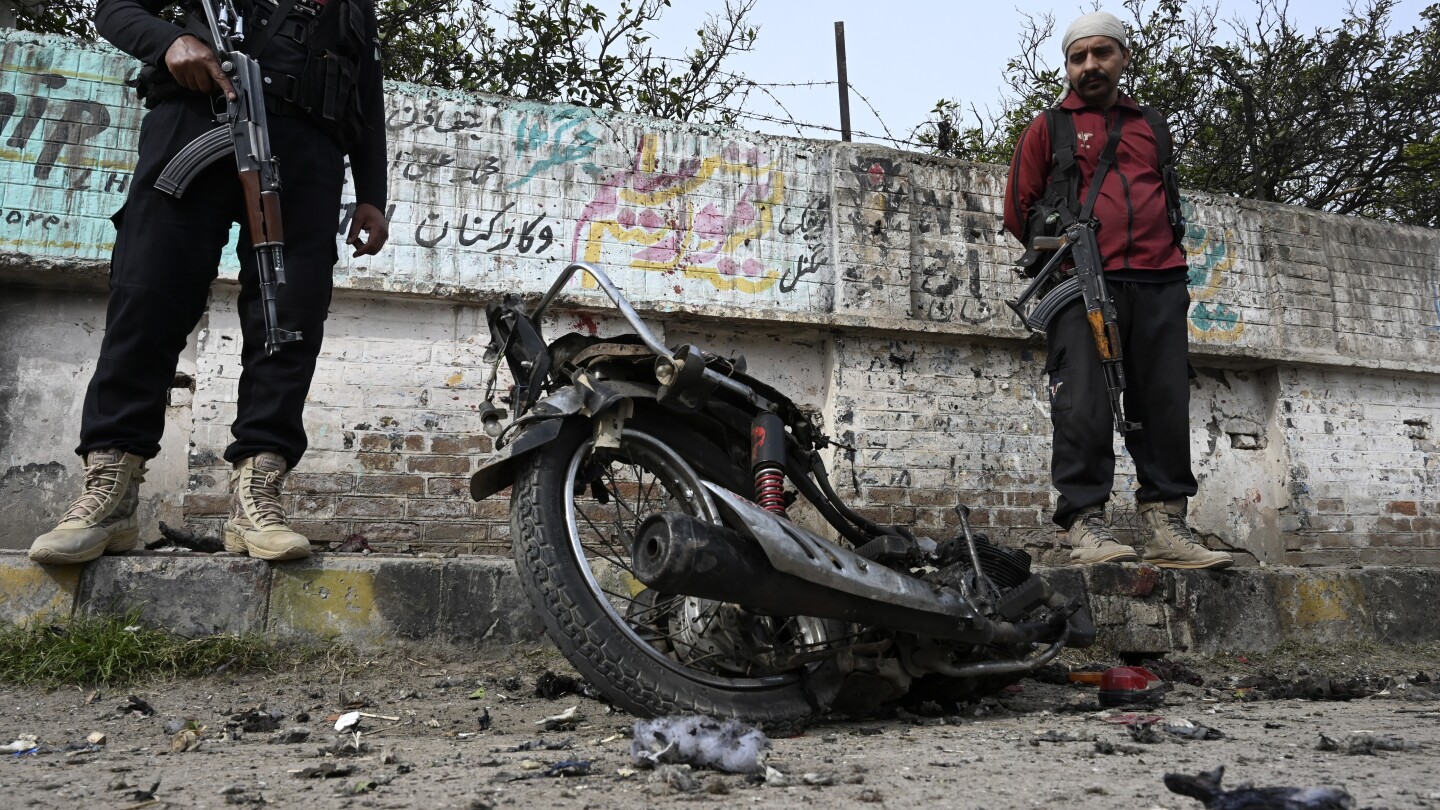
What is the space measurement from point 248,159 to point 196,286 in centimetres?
37

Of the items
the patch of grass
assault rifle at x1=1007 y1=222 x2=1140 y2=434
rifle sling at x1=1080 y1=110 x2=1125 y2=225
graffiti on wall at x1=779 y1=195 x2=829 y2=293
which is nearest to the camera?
the patch of grass

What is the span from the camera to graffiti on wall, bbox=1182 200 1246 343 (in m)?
5.86

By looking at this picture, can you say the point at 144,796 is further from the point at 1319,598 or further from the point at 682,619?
the point at 1319,598

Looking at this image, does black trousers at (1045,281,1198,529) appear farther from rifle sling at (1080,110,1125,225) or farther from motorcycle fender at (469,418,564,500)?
motorcycle fender at (469,418,564,500)

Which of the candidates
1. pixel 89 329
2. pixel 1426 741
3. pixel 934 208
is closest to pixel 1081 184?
pixel 934 208

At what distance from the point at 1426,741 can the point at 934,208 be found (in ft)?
12.6

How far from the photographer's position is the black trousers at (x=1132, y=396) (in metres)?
3.54

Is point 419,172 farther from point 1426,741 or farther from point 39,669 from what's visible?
point 1426,741

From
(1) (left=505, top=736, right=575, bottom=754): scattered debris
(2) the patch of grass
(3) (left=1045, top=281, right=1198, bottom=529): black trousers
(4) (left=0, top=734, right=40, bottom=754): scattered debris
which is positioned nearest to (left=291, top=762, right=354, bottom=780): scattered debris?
(1) (left=505, top=736, right=575, bottom=754): scattered debris

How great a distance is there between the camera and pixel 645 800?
153 centimetres

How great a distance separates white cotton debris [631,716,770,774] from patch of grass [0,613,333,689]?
144 cm

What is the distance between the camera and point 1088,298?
3535 millimetres

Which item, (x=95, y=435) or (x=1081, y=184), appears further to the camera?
(x=1081, y=184)

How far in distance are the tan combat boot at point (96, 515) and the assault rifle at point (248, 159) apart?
486 millimetres
